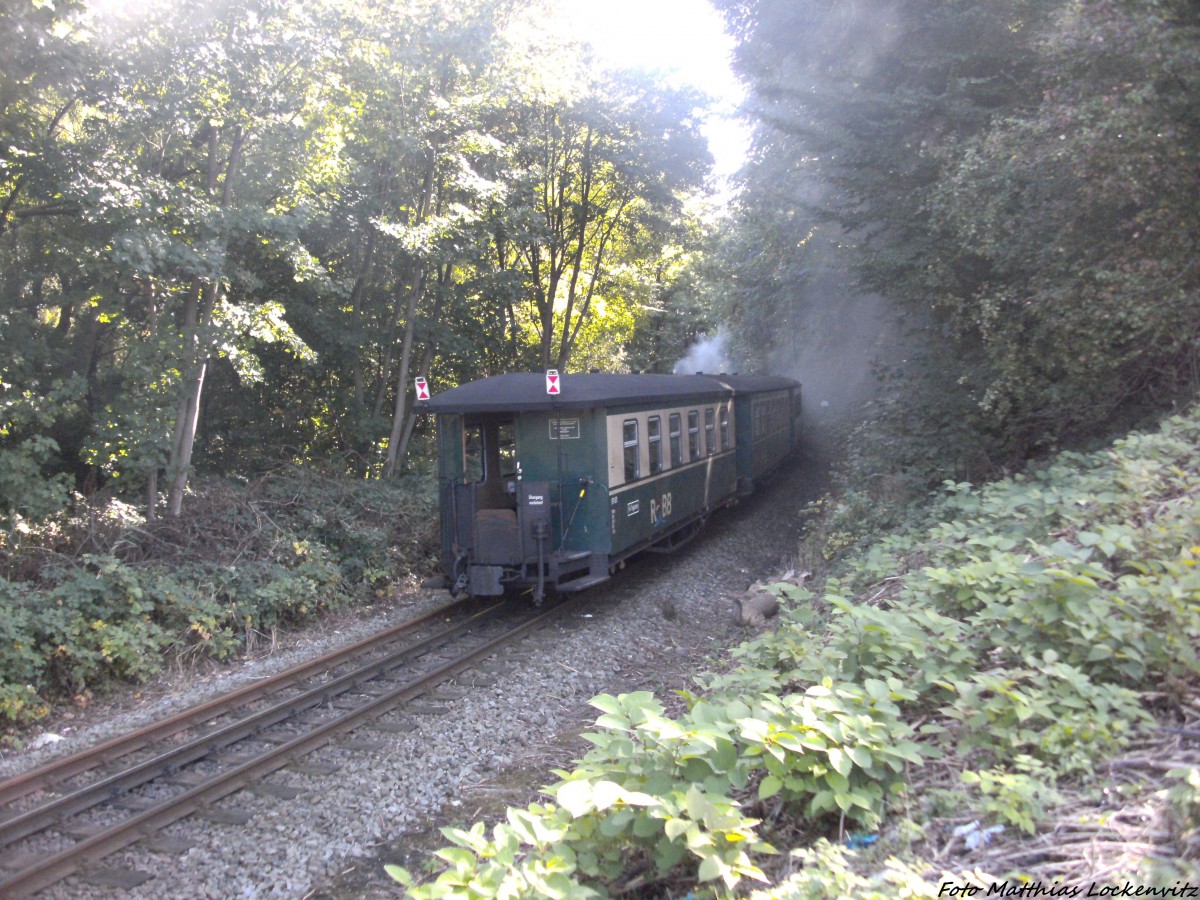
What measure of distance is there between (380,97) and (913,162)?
9065 millimetres

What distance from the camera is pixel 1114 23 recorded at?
7.80 metres

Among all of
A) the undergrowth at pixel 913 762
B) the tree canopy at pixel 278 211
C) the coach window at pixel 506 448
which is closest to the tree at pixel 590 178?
the tree canopy at pixel 278 211

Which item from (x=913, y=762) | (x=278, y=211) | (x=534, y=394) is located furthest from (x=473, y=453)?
(x=913, y=762)

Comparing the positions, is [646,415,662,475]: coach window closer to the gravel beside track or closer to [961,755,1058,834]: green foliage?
the gravel beside track

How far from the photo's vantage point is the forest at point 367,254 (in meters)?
8.33

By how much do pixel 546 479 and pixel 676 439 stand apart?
3293 millimetres

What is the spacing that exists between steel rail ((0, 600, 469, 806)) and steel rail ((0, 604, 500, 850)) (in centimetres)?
28

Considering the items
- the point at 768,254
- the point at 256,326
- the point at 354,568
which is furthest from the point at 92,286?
the point at 768,254

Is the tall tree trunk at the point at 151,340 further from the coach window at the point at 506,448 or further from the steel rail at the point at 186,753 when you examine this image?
the steel rail at the point at 186,753

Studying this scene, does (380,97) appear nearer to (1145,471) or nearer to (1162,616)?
(1145,471)

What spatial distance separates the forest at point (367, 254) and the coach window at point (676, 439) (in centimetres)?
271

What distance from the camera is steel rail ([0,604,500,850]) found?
211 inches

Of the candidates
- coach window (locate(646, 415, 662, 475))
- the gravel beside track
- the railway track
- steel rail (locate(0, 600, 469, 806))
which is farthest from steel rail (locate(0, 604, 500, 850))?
coach window (locate(646, 415, 662, 475))

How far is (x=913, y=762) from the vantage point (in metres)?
3.37
